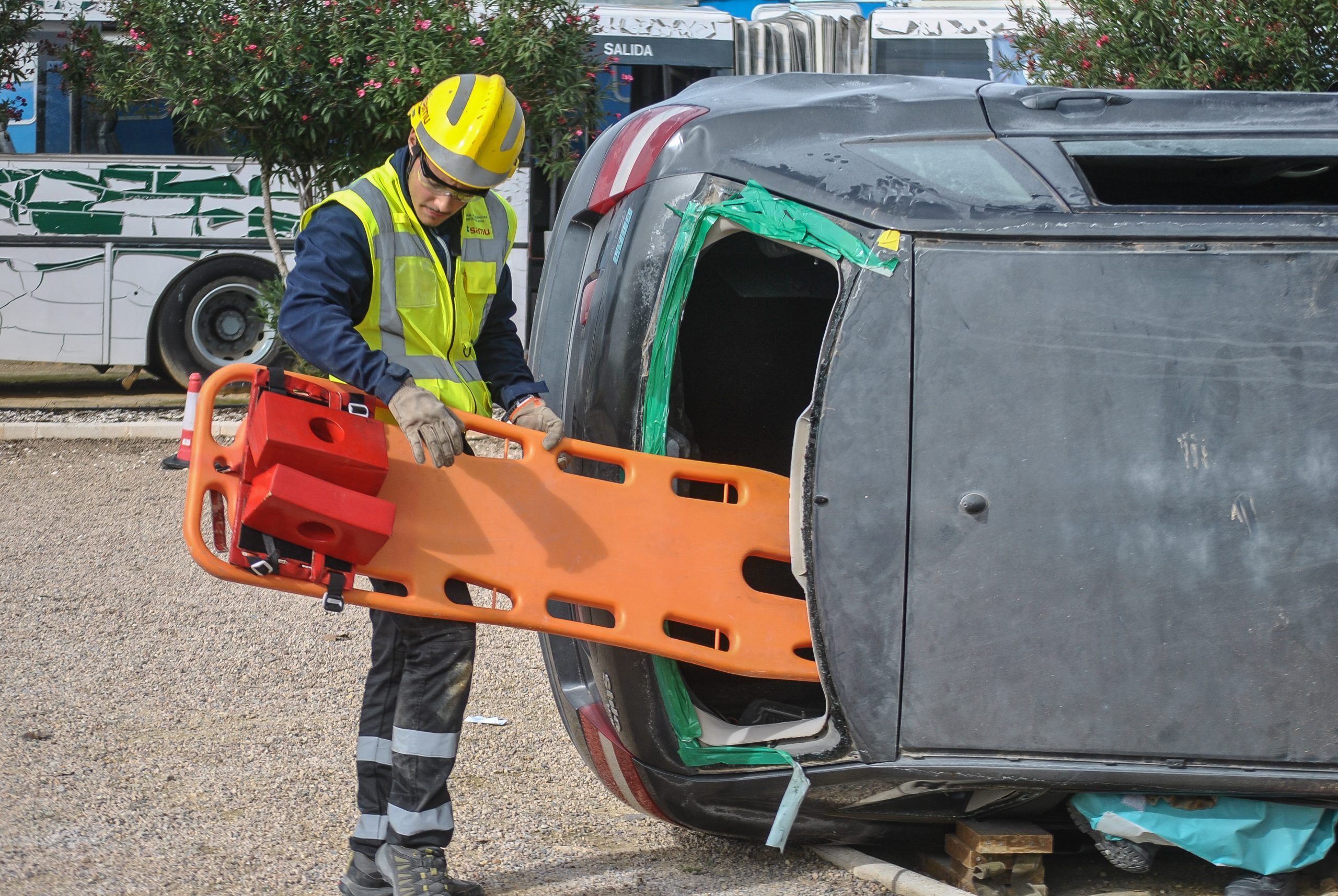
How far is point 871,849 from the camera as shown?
3311mm

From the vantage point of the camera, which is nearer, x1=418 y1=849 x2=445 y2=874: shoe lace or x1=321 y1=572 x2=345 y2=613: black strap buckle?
x1=321 y1=572 x2=345 y2=613: black strap buckle

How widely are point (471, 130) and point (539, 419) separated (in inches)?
25.6

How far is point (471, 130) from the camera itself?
9.07 feet

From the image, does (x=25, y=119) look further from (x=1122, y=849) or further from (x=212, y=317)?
(x=1122, y=849)

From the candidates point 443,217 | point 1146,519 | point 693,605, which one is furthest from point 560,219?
point 1146,519

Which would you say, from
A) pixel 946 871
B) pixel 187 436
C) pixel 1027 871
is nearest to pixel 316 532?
pixel 946 871

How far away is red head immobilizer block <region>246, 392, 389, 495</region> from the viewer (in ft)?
8.32

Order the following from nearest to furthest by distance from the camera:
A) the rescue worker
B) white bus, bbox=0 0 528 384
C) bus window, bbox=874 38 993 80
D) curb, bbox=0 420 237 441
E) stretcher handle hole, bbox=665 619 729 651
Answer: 1. the rescue worker
2. stretcher handle hole, bbox=665 619 729 651
3. curb, bbox=0 420 237 441
4. white bus, bbox=0 0 528 384
5. bus window, bbox=874 38 993 80

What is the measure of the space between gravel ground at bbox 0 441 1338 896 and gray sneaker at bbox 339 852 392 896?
4.1 inches

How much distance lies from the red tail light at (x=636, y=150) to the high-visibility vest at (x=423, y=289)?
0.28 meters

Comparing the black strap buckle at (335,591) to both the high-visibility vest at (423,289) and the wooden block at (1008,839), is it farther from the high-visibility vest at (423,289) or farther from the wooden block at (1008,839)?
the wooden block at (1008,839)

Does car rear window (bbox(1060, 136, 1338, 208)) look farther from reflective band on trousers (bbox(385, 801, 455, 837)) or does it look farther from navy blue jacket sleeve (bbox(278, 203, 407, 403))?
reflective band on trousers (bbox(385, 801, 455, 837))

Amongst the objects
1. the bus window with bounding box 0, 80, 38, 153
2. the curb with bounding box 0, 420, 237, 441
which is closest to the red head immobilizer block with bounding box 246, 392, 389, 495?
the curb with bounding box 0, 420, 237, 441

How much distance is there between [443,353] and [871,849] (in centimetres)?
163
